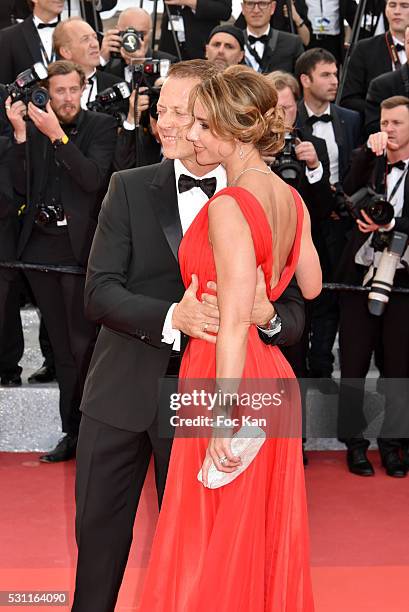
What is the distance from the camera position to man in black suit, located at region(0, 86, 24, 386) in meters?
5.03

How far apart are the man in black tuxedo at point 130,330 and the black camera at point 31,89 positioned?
6.95ft

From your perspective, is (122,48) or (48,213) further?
(122,48)

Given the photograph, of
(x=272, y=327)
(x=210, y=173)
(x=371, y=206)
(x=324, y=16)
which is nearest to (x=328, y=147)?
(x=371, y=206)

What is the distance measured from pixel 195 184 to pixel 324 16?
478 centimetres

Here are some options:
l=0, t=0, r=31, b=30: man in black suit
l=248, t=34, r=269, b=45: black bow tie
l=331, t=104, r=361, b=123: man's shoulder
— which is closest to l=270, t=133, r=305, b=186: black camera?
l=331, t=104, r=361, b=123: man's shoulder

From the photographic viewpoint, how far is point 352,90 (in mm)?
6477

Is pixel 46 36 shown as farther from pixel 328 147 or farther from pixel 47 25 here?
pixel 328 147

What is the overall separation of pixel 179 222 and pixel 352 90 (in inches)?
158

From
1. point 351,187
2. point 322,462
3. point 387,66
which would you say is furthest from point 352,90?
point 322,462

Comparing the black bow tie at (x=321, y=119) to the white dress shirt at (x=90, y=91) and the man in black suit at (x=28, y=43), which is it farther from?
the man in black suit at (x=28, y=43)

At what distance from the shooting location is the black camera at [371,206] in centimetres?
488

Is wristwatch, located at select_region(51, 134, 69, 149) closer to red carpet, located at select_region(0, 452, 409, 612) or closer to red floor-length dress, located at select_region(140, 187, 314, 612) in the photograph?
red carpet, located at select_region(0, 452, 409, 612)

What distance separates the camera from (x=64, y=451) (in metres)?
5.23

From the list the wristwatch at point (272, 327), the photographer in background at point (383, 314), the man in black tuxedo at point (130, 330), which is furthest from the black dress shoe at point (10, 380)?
the wristwatch at point (272, 327)
